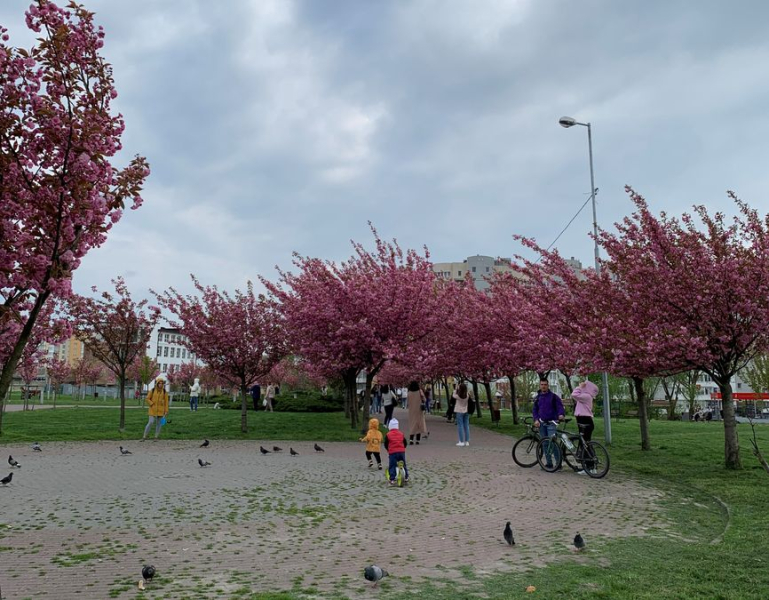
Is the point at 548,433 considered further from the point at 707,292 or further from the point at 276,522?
the point at 276,522

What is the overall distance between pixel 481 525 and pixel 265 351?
55.6 ft

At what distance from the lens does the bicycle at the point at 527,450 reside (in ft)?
43.2

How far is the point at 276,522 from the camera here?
7.64 metres

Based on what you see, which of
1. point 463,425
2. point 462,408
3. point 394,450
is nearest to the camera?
point 394,450

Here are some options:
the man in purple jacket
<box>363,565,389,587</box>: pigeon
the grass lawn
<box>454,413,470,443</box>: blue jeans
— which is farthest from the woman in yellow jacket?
<box>363,565,389,587</box>: pigeon

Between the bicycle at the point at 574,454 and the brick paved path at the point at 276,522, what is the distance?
252 mm

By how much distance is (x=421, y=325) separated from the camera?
22.2m

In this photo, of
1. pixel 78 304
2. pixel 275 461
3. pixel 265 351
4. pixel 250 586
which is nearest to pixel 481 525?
pixel 250 586

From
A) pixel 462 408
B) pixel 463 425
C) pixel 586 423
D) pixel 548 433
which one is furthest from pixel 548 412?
pixel 463 425

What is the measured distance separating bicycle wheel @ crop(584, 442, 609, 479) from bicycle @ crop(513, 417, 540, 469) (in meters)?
1.33

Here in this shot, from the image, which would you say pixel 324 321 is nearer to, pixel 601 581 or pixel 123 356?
pixel 123 356

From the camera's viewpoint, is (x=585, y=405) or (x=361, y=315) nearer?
(x=585, y=405)

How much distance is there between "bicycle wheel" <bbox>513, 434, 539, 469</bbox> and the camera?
13.2m

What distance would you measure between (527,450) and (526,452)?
0.16ft
